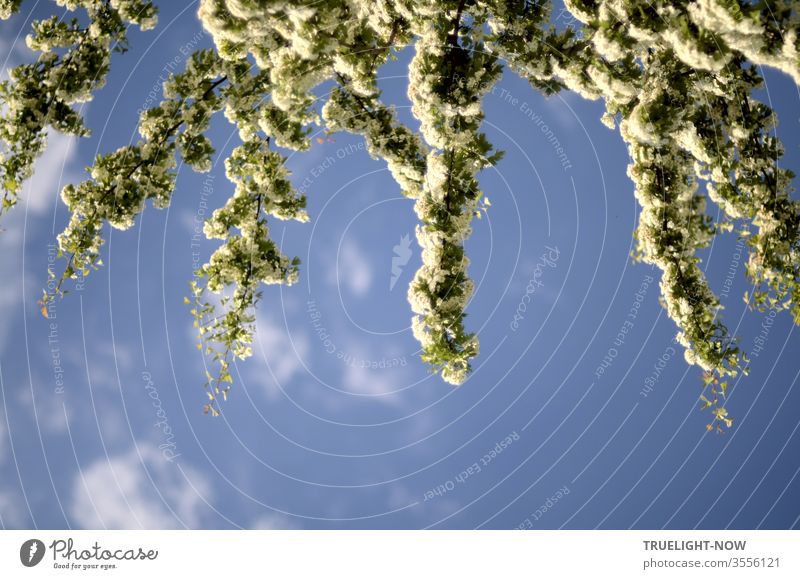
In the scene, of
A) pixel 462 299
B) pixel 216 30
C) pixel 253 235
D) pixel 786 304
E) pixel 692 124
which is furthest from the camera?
pixel 253 235

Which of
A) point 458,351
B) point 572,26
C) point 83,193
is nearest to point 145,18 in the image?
point 83,193

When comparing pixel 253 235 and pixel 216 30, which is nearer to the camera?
pixel 216 30

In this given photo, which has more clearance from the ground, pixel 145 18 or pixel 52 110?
pixel 145 18

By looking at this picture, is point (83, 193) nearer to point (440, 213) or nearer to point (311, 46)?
point (311, 46)
